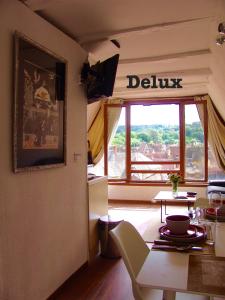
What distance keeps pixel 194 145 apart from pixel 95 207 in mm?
3951

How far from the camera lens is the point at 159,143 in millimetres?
7070

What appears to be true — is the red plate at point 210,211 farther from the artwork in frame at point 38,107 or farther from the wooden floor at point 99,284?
the artwork in frame at point 38,107

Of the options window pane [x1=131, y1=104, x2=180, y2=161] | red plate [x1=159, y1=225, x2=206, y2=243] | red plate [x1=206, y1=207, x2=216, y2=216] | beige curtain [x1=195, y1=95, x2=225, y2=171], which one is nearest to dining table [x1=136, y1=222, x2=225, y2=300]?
red plate [x1=159, y1=225, x2=206, y2=243]

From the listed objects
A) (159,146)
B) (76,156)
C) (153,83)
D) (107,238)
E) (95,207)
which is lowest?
(107,238)

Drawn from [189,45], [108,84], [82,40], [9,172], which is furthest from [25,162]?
[189,45]

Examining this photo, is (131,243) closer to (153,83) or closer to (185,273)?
(185,273)

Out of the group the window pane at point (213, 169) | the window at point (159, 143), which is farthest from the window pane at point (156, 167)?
the window pane at point (213, 169)

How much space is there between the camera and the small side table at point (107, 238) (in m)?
3.45

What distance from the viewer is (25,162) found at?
2188 millimetres

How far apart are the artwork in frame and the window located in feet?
14.7

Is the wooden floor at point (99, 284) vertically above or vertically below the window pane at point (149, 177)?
below

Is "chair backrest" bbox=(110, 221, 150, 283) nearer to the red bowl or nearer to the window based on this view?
the red bowl

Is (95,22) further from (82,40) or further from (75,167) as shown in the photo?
(75,167)

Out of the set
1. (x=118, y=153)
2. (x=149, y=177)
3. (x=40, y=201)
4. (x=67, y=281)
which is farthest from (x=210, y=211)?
(x=118, y=153)
